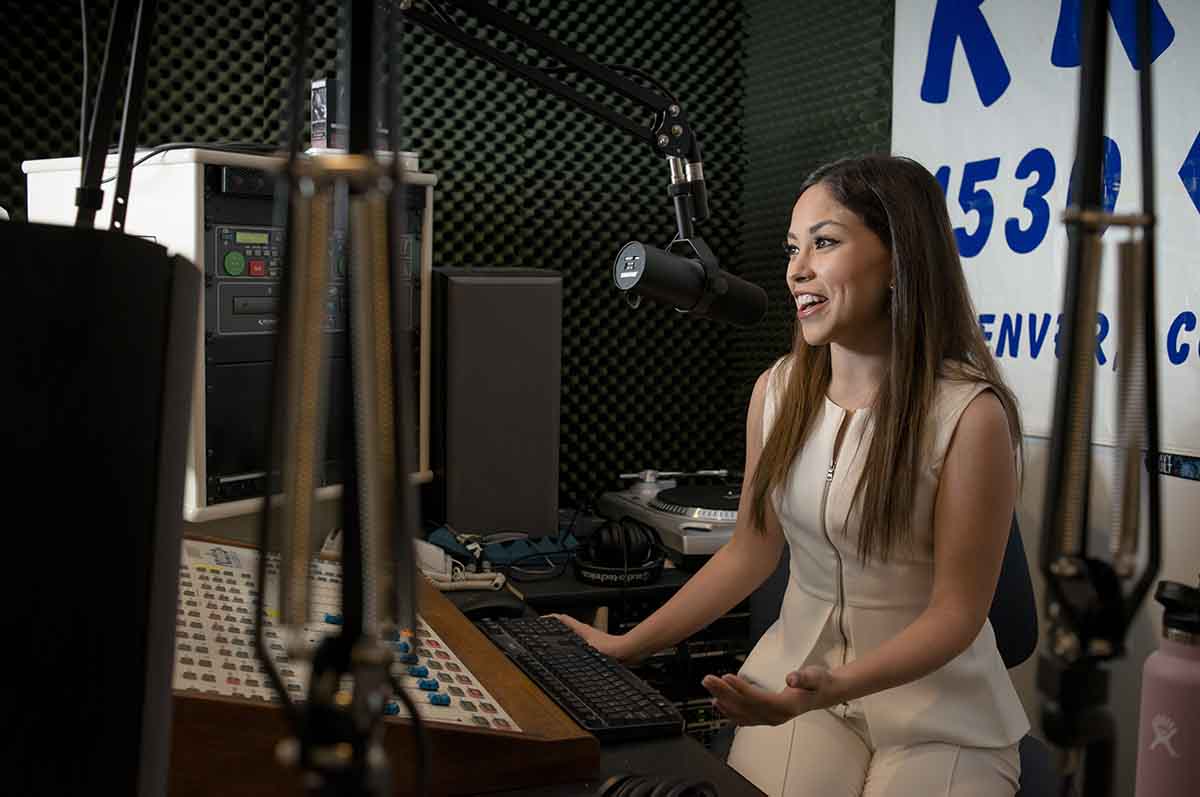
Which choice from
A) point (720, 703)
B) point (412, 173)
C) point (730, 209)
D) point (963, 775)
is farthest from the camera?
point (730, 209)

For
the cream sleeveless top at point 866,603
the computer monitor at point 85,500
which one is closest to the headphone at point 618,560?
the cream sleeveless top at point 866,603

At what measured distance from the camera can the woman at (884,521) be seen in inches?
60.9

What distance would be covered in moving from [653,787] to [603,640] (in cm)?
68

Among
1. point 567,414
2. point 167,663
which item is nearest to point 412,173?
point 567,414

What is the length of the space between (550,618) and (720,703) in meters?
0.31

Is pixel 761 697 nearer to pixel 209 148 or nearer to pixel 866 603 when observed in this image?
pixel 866 603

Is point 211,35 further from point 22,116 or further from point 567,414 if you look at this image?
point 567,414

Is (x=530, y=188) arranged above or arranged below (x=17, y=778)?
above

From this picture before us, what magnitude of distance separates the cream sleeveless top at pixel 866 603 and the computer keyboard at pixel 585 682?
0.42 m

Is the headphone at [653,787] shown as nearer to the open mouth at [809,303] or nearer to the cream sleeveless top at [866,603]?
the cream sleeveless top at [866,603]

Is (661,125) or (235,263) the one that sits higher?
(661,125)

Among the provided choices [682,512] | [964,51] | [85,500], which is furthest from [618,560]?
[85,500]

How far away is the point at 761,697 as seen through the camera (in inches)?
52.0

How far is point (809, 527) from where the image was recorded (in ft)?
5.72
